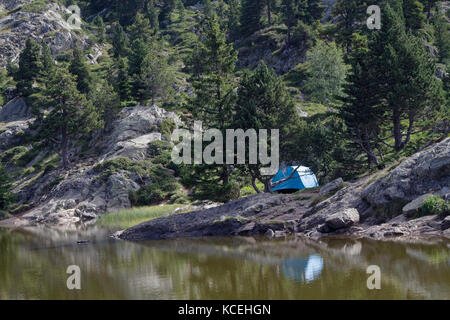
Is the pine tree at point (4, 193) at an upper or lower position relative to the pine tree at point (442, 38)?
lower

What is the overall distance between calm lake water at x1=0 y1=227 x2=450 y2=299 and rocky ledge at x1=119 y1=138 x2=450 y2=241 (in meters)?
2.35

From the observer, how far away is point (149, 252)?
25328 mm

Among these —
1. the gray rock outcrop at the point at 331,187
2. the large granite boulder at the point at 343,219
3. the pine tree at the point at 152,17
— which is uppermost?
the pine tree at the point at 152,17

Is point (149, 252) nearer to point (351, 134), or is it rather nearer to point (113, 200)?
point (351, 134)

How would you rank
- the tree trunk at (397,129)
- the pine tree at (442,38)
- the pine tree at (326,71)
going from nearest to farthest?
the tree trunk at (397,129)
the pine tree at (326,71)
the pine tree at (442,38)

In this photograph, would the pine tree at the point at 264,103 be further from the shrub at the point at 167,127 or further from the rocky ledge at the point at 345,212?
the shrub at the point at 167,127

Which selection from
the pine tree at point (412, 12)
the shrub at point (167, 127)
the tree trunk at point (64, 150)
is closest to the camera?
the tree trunk at point (64, 150)

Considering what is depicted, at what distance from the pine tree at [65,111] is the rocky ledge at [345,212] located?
33457 millimetres

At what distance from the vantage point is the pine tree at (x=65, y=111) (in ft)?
202

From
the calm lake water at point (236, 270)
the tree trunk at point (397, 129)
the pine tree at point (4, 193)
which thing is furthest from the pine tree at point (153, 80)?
the calm lake water at point (236, 270)

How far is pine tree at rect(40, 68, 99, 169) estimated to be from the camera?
61.4m

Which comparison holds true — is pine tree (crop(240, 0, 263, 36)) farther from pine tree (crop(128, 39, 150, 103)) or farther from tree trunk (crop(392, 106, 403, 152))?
tree trunk (crop(392, 106, 403, 152))

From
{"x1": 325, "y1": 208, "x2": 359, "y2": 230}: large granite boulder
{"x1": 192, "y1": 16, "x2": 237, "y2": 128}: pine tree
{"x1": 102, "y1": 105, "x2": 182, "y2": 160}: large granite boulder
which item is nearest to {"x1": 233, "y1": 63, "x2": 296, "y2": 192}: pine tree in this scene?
{"x1": 192, "y1": 16, "x2": 237, "y2": 128}: pine tree

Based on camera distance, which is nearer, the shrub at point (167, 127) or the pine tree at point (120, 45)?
the shrub at point (167, 127)
